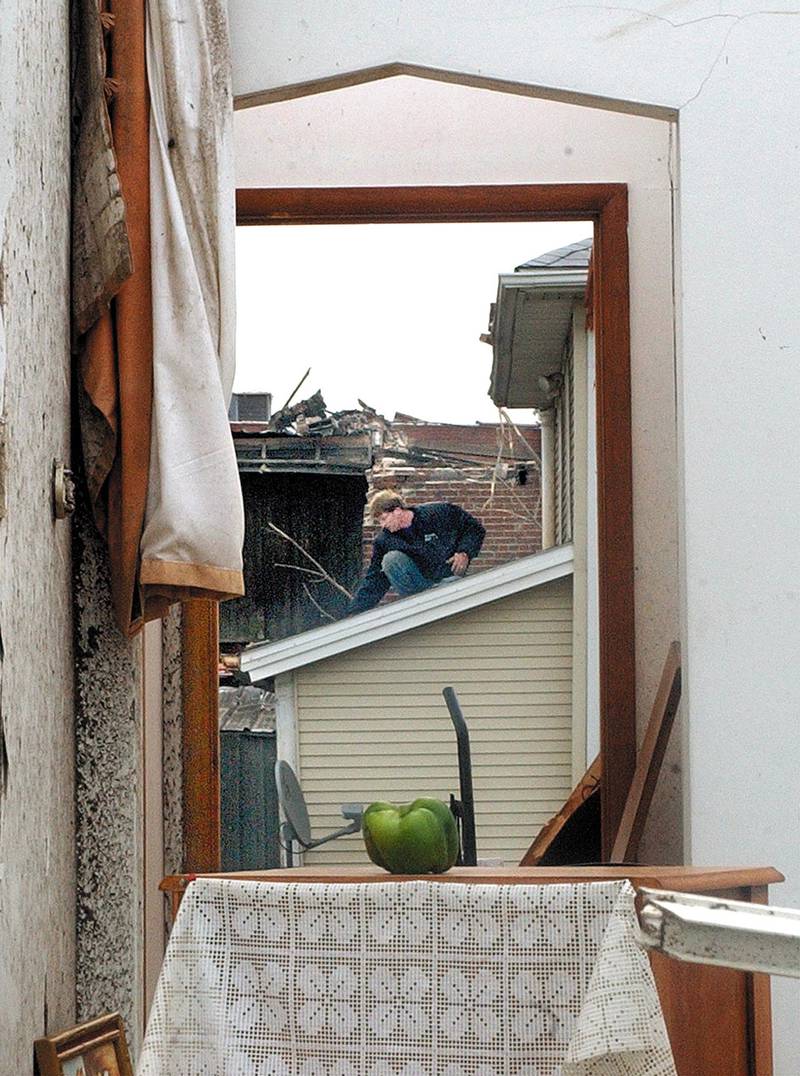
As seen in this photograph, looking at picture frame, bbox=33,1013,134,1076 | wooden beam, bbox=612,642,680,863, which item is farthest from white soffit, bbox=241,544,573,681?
picture frame, bbox=33,1013,134,1076

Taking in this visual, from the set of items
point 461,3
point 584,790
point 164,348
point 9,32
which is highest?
point 461,3

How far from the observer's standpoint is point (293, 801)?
493 centimetres

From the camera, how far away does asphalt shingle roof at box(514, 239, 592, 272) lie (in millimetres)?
5117

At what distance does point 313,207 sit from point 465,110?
0.57 meters

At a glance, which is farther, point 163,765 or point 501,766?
point 501,766

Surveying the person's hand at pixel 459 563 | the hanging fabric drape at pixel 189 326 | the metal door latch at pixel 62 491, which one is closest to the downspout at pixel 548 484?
the person's hand at pixel 459 563

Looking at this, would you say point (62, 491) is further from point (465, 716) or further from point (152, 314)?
point (465, 716)

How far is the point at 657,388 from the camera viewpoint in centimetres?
478

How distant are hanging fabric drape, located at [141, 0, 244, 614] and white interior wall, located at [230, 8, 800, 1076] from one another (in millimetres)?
466

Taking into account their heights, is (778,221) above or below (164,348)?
above

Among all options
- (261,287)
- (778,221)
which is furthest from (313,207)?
(778,221)

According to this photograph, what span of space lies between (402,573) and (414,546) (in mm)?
95

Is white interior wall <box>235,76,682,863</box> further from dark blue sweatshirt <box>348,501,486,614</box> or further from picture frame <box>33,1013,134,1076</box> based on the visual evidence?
picture frame <box>33,1013,134,1076</box>

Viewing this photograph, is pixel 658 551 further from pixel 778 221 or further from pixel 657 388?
pixel 778 221
